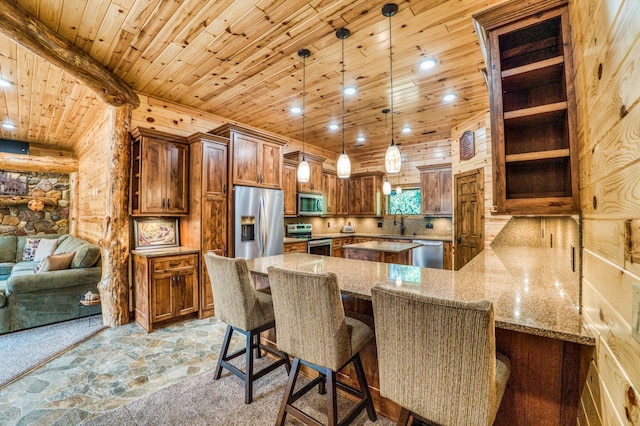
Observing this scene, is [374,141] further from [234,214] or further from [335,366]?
[335,366]

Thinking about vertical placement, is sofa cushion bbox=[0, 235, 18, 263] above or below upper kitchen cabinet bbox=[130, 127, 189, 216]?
below

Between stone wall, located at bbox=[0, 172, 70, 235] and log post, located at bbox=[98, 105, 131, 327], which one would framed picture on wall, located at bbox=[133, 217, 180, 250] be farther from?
stone wall, located at bbox=[0, 172, 70, 235]

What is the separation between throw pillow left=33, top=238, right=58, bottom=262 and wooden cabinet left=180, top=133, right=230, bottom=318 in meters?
3.30

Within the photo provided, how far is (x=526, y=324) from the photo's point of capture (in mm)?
1146

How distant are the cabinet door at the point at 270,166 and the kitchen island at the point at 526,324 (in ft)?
8.53

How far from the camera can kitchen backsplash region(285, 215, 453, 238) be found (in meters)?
5.97

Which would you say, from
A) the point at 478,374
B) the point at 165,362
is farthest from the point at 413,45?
the point at 165,362

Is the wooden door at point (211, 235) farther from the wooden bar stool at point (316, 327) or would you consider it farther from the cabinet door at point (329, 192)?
the cabinet door at point (329, 192)

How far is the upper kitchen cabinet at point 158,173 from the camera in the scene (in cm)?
351

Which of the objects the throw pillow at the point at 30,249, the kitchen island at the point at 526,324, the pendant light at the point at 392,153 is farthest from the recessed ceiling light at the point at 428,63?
the throw pillow at the point at 30,249

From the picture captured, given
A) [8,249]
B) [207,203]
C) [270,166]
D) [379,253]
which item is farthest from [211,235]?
[8,249]

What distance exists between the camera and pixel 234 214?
3.89 meters

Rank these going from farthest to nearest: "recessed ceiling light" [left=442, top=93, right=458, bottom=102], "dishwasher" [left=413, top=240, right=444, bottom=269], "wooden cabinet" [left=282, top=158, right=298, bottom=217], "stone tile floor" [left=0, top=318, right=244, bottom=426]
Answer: "wooden cabinet" [left=282, top=158, right=298, bottom=217] → "dishwasher" [left=413, top=240, right=444, bottom=269] → "recessed ceiling light" [left=442, top=93, right=458, bottom=102] → "stone tile floor" [left=0, top=318, right=244, bottom=426]

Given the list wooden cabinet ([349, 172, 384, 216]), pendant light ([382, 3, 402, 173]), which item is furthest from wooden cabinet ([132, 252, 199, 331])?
wooden cabinet ([349, 172, 384, 216])
